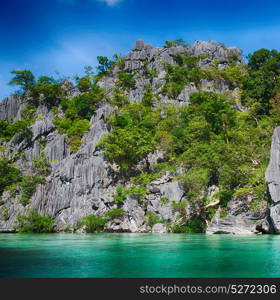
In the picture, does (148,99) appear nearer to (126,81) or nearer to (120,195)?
(126,81)

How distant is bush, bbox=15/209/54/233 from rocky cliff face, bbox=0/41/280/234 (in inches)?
38.1

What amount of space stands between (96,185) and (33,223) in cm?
706

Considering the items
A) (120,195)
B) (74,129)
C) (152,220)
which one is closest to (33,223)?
(120,195)

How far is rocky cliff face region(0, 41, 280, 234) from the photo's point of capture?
2372 centimetres

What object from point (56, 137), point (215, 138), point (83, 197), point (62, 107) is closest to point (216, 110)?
point (215, 138)

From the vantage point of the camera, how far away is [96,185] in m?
35.6

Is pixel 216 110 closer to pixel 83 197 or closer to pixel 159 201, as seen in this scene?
pixel 159 201

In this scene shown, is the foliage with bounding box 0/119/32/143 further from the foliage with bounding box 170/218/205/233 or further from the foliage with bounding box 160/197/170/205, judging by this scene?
the foliage with bounding box 170/218/205/233

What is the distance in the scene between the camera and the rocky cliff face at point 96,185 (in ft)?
77.8

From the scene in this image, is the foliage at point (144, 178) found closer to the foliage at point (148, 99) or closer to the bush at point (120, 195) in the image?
the bush at point (120, 195)

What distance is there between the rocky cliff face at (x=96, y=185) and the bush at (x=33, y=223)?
0.97 m

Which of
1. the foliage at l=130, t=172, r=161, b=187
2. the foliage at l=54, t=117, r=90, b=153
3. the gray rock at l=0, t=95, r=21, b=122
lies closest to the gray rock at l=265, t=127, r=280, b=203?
the foliage at l=130, t=172, r=161, b=187

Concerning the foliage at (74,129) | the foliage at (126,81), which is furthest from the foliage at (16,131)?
the foliage at (126,81)

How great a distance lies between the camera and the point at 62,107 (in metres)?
49.7
